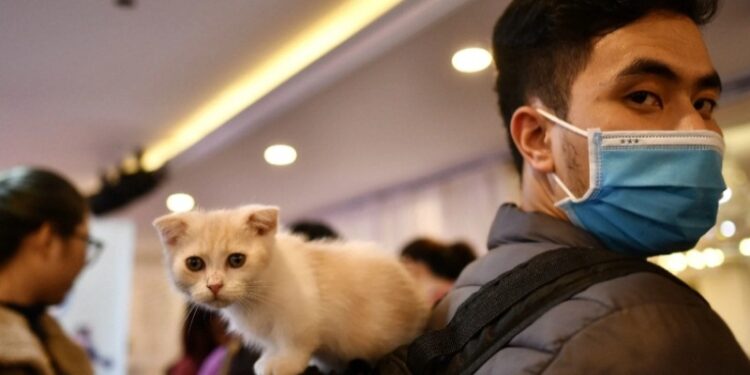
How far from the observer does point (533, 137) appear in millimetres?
983

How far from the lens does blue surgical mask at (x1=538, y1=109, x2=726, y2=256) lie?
2.90 ft

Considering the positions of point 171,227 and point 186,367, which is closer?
point 171,227

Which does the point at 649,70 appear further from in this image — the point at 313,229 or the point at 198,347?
the point at 198,347

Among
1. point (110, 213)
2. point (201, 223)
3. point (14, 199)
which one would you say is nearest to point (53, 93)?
point (110, 213)

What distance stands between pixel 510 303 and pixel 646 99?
36 centimetres

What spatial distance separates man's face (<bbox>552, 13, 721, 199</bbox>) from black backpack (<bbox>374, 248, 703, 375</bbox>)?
209 mm

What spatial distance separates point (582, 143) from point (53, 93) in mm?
2552

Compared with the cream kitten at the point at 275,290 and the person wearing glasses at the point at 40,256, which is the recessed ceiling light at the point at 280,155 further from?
the cream kitten at the point at 275,290

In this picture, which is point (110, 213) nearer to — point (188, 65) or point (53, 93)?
point (53, 93)

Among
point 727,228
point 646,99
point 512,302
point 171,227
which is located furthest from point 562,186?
point 727,228

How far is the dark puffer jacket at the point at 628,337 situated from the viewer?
0.63 metres

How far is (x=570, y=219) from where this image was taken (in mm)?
926

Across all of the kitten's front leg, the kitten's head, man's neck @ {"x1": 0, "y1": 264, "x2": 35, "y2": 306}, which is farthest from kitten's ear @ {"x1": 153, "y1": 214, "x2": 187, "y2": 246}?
man's neck @ {"x1": 0, "y1": 264, "x2": 35, "y2": 306}

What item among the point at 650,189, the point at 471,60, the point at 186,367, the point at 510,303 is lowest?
the point at 186,367
